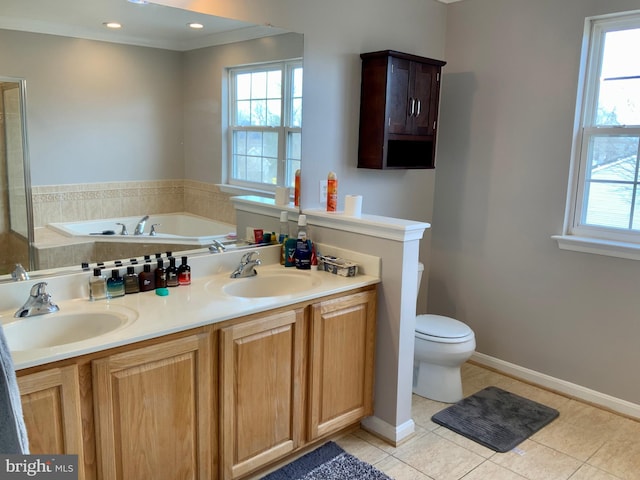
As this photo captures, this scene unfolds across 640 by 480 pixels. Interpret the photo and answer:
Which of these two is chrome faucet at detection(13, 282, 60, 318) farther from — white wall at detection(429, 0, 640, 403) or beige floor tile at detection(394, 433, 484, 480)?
white wall at detection(429, 0, 640, 403)

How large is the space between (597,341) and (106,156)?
273 cm

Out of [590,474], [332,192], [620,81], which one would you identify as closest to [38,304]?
[332,192]

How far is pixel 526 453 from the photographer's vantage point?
2.52 m

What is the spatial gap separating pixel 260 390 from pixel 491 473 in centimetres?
111

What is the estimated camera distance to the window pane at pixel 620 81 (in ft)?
9.19

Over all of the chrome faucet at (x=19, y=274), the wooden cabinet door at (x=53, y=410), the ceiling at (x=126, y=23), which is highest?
the ceiling at (x=126, y=23)

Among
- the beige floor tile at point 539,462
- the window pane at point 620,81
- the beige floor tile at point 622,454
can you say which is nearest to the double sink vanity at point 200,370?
the beige floor tile at point 539,462

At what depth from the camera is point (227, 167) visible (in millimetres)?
2631

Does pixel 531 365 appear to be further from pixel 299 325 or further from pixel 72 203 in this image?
pixel 72 203

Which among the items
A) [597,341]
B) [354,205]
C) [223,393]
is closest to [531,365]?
[597,341]

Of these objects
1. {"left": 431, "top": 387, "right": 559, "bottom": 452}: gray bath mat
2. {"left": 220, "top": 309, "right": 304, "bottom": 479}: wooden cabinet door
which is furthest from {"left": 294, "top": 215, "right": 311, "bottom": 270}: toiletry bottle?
{"left": 431, "top": 387, "right": 559, "bottom": 452}: gray bath mat

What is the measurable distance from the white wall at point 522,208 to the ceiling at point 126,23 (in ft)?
4.86

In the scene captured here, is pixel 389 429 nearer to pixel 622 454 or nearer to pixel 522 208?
pixel 622 454

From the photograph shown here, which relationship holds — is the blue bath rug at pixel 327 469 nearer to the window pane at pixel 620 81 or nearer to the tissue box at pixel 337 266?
the tissue box at pixel 337 266
